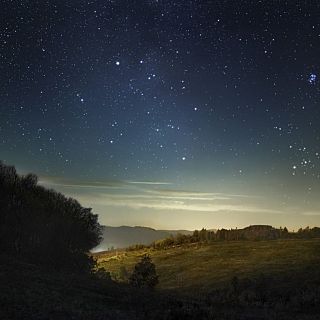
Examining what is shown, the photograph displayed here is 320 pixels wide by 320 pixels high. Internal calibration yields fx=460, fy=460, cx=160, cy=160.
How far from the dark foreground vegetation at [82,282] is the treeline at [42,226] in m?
0.09

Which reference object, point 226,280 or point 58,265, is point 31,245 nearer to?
point 58,265

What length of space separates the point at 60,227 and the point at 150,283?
33.0 feet

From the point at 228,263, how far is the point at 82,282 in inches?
1278

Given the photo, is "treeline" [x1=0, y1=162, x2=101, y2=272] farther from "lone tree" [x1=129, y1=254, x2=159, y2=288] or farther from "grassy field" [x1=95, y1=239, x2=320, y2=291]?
"grassy field" [x1=95, y1=239, x2=320, y2=291]

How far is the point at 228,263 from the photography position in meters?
59.2

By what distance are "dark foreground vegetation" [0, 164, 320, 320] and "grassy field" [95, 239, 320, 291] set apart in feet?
1.93

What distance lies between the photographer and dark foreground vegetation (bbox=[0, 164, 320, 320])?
→ 20.7m

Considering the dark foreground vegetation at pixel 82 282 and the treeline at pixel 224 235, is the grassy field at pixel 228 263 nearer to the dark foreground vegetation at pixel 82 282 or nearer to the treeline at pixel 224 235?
the dark foreground vegetation at pixel 82 282

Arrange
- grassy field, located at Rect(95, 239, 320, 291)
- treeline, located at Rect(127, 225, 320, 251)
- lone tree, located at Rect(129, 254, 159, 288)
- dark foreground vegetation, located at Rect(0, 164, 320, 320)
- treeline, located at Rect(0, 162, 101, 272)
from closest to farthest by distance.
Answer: dark foreground vegetation, located at Rect(0, 164, 320, 320) < treeline, located at Rect(0, 162, 101, 272) < lone tree, located at Rect(129, 254, 159, 288) < grassy field, located at Rect(95, 239, 320, 291) < treeline, located at Rect(127, 225, 320, 251)

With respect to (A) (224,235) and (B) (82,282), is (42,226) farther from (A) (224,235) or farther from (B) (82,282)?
(A) (224,235)

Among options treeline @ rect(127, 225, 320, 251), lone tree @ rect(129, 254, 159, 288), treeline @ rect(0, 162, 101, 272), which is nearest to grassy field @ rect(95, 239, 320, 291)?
lone tree @ rect(129, 254, 159, 288)

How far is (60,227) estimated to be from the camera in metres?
43.3

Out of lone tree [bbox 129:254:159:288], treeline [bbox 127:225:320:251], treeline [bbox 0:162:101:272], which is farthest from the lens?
treeline [bbox 127:225:320:251]

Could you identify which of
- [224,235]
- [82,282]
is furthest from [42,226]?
[224,235]
